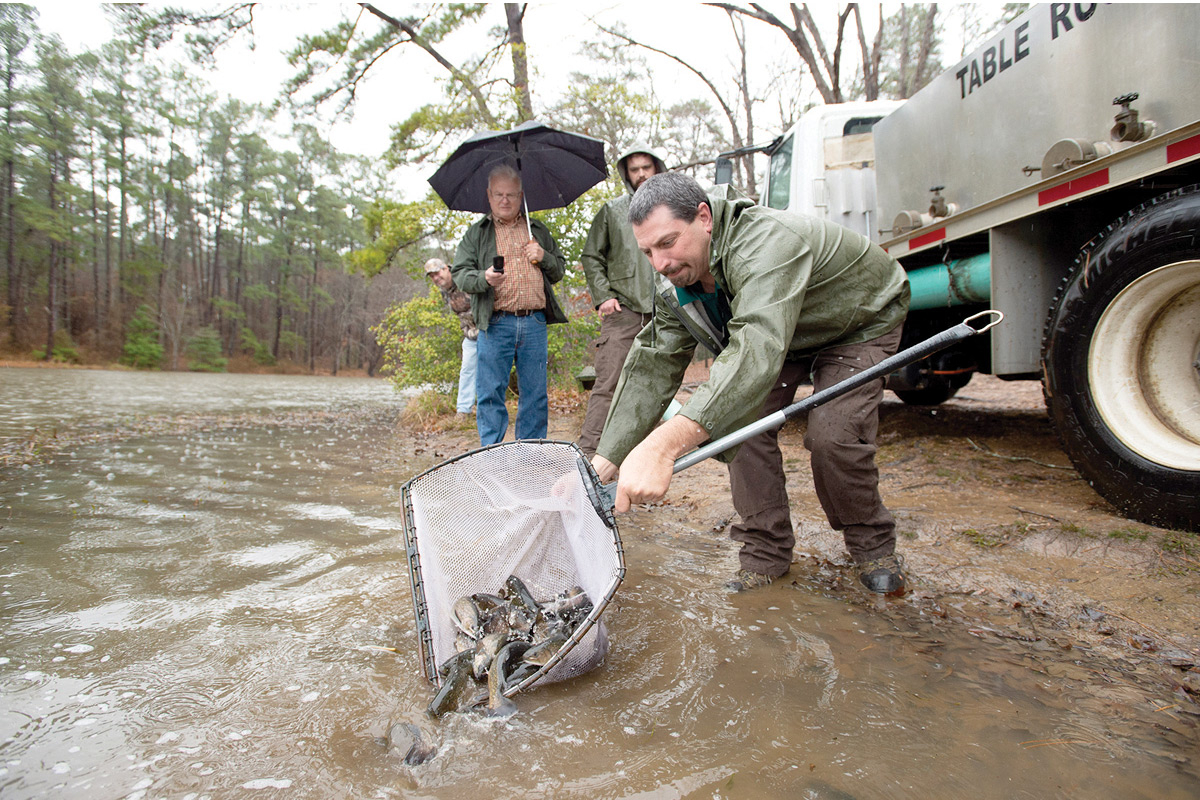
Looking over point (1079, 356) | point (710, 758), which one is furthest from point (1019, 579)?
point (710, 758)

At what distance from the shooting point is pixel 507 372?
4.27 m

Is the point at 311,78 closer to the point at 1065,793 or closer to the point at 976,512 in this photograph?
the point at 976,512

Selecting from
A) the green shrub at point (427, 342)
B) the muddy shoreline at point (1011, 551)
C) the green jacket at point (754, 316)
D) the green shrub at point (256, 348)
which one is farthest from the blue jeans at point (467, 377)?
the green shrub at point (256, 348)

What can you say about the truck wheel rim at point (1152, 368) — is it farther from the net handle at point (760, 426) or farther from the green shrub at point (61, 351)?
the green shrub at point (61, 351)

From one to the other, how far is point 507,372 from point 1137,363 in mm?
3283

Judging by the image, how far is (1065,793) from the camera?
53.2 inches

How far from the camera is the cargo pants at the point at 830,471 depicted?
2.40 meters

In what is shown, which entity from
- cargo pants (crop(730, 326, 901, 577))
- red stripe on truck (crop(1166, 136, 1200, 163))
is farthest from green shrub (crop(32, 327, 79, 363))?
red stripe on truck (crop(1166, 136, 1200, 163))

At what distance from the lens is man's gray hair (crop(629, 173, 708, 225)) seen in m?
2.09

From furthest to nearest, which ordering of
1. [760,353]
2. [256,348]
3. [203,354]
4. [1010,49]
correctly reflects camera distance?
1. [256,348]
2. [203,354]
3. [1010,49]
4. [760,353]

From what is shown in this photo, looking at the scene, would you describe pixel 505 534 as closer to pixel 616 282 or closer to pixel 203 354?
pixel 616 282

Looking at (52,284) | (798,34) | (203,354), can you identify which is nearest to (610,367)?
(798,34)

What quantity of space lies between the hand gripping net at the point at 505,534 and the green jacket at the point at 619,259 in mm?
2239

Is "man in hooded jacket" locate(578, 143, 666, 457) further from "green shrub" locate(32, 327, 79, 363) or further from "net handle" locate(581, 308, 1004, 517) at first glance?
"green shrub" locate(32, 327, 79, 363)
